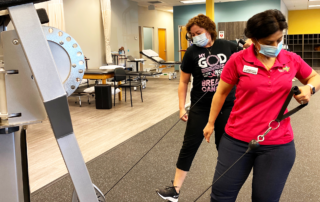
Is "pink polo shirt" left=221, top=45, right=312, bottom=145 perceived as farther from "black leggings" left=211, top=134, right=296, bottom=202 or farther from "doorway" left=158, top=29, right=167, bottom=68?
"doorway" left=158, top=29, right=167, bottom=68

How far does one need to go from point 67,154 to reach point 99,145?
3.21 meters

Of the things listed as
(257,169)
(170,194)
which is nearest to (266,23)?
(257,169)

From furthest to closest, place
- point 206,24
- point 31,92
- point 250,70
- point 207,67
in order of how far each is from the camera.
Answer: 1. point 206,24
2. point 207,67
3. point 250,70
4. point 31,92

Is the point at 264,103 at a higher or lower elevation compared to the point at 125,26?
lower

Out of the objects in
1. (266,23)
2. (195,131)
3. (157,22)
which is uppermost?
(157,22)

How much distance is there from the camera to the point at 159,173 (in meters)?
2.88

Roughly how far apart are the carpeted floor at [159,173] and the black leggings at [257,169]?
3.33ft

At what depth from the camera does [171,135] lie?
4.16 metres

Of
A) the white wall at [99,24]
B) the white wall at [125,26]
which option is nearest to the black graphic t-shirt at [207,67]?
the white wall at [99,24]

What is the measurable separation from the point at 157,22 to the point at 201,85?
470 inches

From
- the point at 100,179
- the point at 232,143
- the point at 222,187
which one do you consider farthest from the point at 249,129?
the point at 100,179

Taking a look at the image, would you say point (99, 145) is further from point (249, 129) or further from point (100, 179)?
point (249, 129)

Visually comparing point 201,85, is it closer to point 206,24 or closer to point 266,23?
point 206,24

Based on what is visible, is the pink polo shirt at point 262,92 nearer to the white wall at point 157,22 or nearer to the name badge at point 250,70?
the name badge at point 250,70
